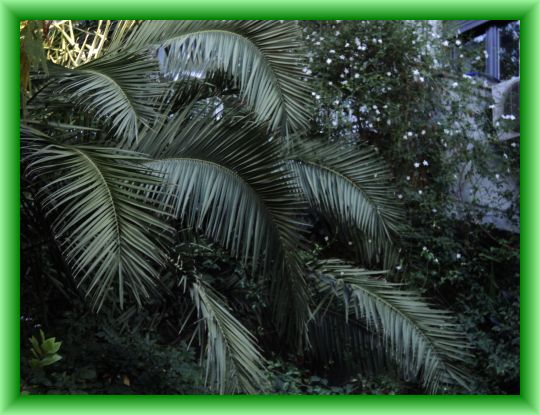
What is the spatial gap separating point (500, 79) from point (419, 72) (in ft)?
2.53

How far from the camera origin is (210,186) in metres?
4.60

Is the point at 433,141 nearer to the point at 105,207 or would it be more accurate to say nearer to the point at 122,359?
the point at 122,359

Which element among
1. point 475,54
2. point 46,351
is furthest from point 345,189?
point 46,351

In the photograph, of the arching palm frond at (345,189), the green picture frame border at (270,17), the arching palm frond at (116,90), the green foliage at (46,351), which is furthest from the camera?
the arching palm frond at (345,189)

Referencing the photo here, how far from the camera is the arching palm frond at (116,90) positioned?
5.01 meters

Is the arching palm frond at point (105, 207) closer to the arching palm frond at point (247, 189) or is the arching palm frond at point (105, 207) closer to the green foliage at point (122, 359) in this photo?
the arching palm frond at point (247, 189)

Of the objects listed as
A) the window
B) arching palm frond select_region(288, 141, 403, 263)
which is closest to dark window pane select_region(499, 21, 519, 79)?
the window

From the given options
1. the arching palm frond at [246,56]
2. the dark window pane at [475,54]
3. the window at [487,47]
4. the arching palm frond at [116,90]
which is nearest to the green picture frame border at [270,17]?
the arching palm frond at [116,90]

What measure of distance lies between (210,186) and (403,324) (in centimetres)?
211

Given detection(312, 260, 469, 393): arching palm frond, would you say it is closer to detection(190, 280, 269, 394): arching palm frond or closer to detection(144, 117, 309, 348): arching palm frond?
detection(144, 117, 309, 348): arching palm frond

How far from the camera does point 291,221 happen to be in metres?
4.52

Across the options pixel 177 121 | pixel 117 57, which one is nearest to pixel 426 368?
pixel 177 121

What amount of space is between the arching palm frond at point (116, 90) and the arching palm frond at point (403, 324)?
6.20 feet

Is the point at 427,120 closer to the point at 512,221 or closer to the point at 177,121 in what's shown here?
the point at 512,221
